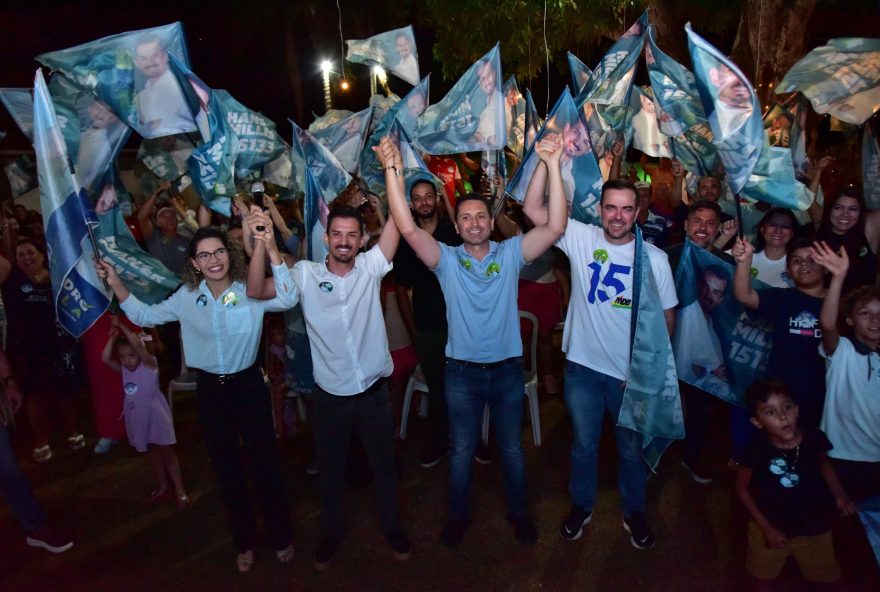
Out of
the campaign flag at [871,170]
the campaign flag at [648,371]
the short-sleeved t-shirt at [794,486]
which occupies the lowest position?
the short-sleeved t-shirt at [794,486]

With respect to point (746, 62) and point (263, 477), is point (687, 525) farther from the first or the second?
point (746, 62)

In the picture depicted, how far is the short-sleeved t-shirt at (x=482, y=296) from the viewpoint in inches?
148

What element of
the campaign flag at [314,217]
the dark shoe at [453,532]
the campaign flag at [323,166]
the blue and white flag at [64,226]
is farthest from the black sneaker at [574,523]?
the blue and white flag at [64,226]

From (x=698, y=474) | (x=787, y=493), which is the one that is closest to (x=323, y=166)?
(x=698, y=474)

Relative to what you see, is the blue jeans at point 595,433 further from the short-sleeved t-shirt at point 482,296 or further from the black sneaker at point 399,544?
the black sneaker at point 399,544

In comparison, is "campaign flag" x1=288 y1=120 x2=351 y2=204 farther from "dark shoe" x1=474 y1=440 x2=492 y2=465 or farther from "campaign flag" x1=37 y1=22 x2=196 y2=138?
"dark shoe" x1=474 y1=440 x2=492 y2=465

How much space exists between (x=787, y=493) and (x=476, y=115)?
3252 mm

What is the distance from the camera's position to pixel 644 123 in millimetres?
5664

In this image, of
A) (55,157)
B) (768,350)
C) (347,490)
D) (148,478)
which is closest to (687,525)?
(768,350)

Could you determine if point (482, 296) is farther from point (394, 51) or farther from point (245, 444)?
point (394, 51)

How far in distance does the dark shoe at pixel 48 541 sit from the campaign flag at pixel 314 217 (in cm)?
244

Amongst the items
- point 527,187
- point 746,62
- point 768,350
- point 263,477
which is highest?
point 746,62

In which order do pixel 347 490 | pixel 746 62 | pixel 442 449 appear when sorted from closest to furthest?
pixel 347 490 → pixel 442 449 → pixel 746 62

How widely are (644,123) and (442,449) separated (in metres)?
3.32
